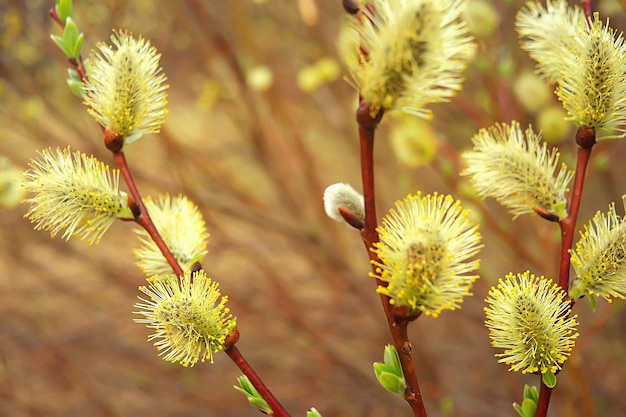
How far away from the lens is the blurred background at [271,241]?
6.81 feet

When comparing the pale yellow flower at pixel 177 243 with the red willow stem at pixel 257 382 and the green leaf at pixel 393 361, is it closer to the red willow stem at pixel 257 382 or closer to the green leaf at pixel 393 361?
the red willow stem at pixel 257 382

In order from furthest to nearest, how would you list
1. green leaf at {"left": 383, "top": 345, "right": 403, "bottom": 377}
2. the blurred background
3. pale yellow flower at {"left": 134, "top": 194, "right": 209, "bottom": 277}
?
the blurred background < pale yellow flower at {"left": 134, "top": 194, "right": 209, "bottom": 277} < green leaf at {"left": 383, "top": 345, "right": 403, "bottom": 377}

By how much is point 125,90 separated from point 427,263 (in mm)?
415

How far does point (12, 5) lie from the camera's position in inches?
81.7

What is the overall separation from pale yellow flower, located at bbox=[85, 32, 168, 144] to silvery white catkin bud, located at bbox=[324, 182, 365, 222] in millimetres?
248

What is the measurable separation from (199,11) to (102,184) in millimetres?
1498

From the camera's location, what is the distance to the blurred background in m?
2.07

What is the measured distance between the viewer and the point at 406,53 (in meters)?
0.58

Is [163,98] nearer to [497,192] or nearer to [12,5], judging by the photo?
[497,192]

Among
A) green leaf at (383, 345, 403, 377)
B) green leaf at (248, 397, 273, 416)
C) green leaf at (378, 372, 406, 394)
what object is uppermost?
green leaf at (383, 345, 403, 377)

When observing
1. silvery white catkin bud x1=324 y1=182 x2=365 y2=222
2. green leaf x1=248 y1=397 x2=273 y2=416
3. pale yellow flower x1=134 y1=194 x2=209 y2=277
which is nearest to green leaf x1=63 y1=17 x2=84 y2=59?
pale yellow flower x1=134 y1=194 x2=209 y2=277

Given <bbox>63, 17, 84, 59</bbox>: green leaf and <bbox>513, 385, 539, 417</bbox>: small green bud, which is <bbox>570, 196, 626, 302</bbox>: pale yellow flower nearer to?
<bbox>513, 385, 539, 417</bbox>: small green bud

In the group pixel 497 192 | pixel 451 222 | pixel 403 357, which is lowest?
pixel 403 357

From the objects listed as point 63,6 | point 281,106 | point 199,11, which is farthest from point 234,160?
point 63,6
